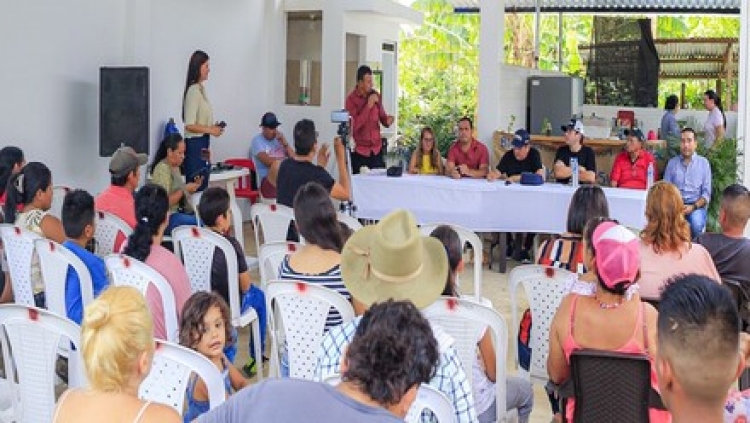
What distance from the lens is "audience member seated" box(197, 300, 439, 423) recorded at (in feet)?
6.97

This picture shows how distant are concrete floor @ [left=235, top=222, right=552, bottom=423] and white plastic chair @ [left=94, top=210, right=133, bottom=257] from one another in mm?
993

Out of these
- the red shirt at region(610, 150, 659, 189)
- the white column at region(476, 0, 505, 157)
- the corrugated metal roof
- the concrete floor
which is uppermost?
the corrugated metal roof

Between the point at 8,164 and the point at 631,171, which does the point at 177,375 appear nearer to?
the point at 8,164

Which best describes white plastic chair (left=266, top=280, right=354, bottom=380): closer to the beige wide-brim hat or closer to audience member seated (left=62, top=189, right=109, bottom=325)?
the beige wide-brim hat

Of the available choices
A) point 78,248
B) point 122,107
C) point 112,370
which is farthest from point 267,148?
point 112,370

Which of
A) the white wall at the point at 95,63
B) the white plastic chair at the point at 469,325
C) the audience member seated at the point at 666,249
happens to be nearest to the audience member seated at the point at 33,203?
the white plastic chair at the point at 469,325

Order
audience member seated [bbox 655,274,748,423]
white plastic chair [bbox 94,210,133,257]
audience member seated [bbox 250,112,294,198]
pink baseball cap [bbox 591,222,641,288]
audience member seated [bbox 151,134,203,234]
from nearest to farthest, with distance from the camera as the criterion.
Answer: audience member seated [bbox 655,274,748,423]
pink baseball cap [bbox 591,222,641,288]
white plastic chair [bbox 94,210,133,257]
audience member seated [bbox 151,134,203,234]
audience member seated [bbox 250,112,294,198]

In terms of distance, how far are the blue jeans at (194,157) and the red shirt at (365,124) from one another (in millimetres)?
1782

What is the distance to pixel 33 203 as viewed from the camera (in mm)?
5359

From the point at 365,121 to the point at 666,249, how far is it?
5961 mm

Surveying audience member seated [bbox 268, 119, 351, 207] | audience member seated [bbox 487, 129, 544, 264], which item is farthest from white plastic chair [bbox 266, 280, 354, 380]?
audience member seated [bbox 487, 129, 544, 264]

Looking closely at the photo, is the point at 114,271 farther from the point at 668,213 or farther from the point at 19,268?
the point at 668,213

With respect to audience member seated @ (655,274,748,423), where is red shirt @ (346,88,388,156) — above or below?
above

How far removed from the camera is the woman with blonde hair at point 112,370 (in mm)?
2475
